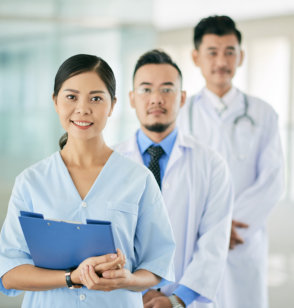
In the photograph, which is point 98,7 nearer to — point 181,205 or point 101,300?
point 181,205

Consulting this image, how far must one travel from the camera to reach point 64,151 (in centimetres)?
132

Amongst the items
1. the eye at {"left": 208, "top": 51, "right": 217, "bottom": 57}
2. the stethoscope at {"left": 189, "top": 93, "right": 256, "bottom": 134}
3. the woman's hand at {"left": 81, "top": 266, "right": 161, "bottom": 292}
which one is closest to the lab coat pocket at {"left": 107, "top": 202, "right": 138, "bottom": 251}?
the woman's hand at {"left": 81, "top": 266, "right": 161, "bottom": 292}

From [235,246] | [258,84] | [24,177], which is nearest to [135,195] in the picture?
[24,177]

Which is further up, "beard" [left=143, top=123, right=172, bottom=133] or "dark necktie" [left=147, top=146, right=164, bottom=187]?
"beard" [left=143, top=123, right=172, bottom=133]

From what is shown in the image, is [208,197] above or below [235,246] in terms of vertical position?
above

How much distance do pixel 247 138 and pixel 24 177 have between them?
1.34 meters

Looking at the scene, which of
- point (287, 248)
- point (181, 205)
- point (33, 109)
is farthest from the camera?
point (287, 248)

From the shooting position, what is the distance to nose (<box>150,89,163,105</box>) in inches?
67.1

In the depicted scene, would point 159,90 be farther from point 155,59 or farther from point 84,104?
point 84,104

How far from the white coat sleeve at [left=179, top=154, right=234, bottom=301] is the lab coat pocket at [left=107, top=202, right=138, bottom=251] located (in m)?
0.50

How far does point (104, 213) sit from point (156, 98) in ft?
1.98

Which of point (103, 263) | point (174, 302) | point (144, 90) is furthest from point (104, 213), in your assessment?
point (144, 90)

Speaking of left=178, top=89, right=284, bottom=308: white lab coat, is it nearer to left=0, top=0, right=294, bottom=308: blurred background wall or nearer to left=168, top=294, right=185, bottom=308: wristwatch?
left=168, top=294, right=185, bottom=308: wristwatch

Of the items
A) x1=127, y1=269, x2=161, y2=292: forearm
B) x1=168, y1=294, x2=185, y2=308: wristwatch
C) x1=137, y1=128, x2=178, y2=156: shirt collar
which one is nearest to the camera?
x1=127, y1=269, x2=161, y2=292: forearm
